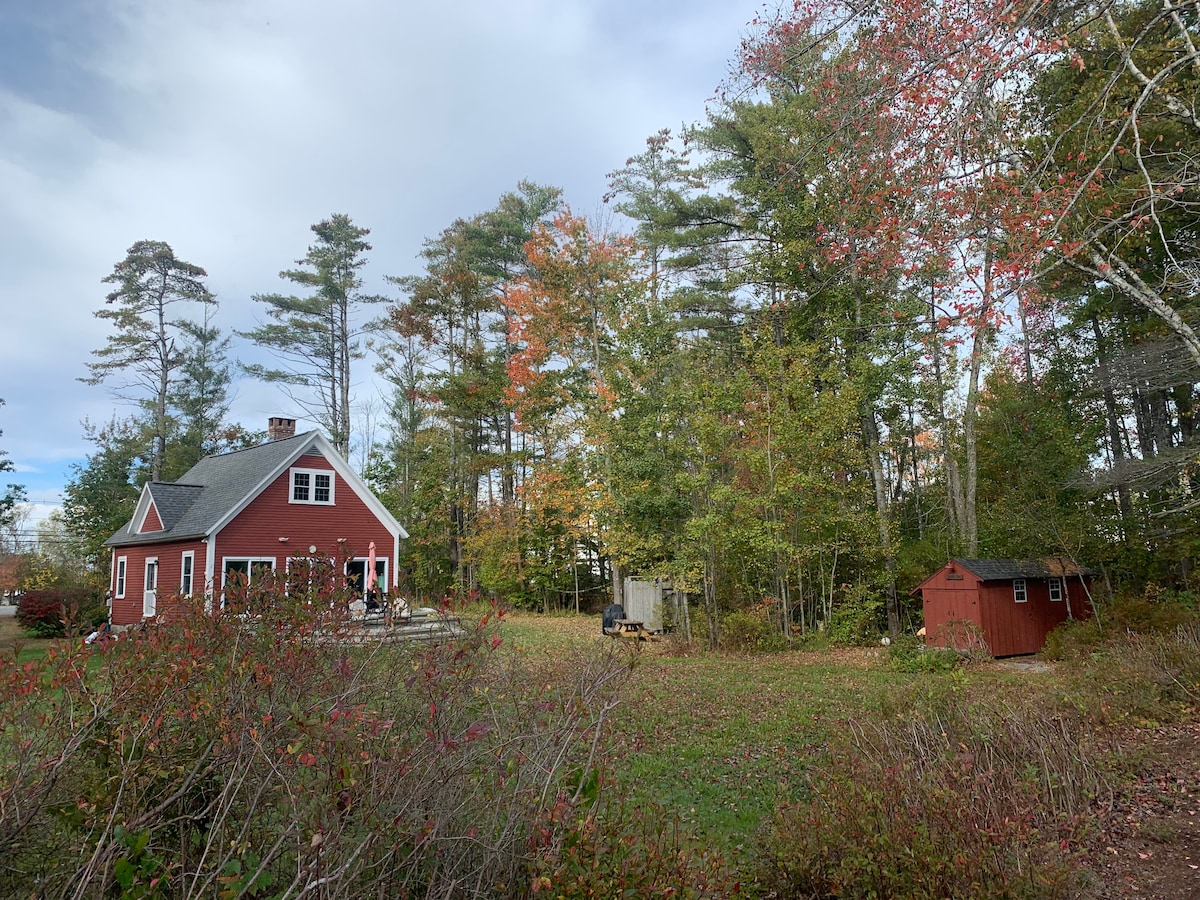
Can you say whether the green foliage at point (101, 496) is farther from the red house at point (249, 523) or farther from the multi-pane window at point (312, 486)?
the multi-pane window at point (312, 486)

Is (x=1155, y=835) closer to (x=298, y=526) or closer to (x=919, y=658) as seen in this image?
(x=919, y=658)

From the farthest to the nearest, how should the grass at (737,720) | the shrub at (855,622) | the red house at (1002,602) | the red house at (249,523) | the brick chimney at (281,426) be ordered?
the brick chimney at (281,426), the red house at (249,523), the shrub at (855,622), the red house at (1002,602), the grass at (737,720)

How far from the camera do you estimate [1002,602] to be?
549 inches

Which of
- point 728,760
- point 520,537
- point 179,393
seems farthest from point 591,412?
point 179,393

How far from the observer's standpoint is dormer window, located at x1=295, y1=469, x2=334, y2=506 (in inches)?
766

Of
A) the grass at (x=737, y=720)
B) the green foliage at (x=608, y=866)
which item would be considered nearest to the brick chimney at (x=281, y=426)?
the grass at (x=737, y=720)

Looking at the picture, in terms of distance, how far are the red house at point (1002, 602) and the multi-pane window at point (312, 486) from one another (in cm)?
1521

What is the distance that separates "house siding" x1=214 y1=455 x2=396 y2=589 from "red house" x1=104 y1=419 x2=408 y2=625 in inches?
1.0

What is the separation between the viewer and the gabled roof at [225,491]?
18.4 m

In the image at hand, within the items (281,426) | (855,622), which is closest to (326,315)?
(281,426)

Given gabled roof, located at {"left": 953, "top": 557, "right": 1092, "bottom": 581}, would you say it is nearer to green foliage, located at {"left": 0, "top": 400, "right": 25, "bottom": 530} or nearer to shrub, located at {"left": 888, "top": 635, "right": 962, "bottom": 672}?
shrub, located at {"left": 888, "top": 635, "right": 962, "bottom": 672}

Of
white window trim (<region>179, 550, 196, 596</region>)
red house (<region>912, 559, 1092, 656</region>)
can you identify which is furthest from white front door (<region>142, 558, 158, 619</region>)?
red house (<region>912, 559, 1092, 656</region>)

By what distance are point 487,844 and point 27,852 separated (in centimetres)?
135

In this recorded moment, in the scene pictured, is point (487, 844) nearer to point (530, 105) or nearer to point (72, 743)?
point (72, 743)
